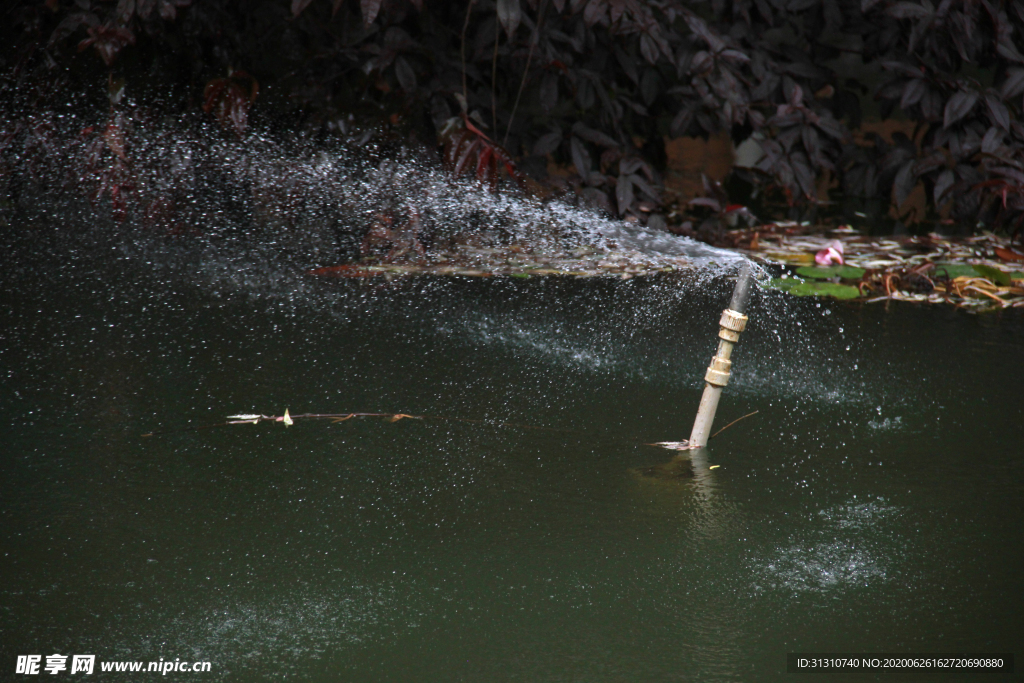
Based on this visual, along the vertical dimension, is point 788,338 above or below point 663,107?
below

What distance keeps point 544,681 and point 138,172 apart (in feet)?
12.1

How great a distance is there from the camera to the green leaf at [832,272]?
12.8 feet

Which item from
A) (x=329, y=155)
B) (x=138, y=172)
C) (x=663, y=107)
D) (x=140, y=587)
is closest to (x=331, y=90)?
(x=329, y=155)

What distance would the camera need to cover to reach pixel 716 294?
148 inches

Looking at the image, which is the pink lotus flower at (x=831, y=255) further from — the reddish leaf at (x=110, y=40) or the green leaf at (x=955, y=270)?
the reddish leaf at (x=110, y=40)

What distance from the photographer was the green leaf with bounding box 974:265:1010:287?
374cm

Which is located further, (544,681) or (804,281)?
(804,281)

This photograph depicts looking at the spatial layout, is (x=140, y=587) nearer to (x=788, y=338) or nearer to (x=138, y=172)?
(x=788, y=338)

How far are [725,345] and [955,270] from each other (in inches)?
90.8

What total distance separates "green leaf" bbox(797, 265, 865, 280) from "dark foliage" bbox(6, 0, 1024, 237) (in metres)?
0.56

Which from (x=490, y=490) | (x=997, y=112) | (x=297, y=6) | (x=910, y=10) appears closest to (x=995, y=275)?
(x=997, y=112)

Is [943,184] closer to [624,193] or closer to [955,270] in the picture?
[955,270]

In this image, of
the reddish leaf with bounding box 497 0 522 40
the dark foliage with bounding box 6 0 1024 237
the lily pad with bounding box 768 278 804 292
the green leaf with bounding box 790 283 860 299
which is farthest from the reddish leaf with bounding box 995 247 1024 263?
the reddish leaf with bounding box 497 0 522 40

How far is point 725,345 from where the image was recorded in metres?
2.13
